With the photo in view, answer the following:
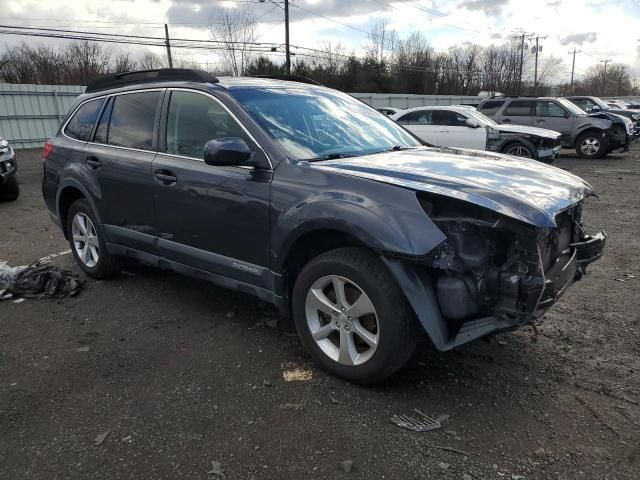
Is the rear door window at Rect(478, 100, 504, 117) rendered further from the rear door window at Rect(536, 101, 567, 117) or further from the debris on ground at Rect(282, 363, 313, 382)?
the debris on ground at Rect(282, 363, 313, 382)

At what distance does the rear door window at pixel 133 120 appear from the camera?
417 centimetres

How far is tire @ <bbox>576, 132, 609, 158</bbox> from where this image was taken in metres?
15.2

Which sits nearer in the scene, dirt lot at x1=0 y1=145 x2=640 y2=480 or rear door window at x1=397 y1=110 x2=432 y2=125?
dirt lot at x1=0 y1=145 x2=640 y2=480

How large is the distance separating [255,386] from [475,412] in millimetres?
1303

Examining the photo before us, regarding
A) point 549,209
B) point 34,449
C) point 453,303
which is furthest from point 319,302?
point 34,449

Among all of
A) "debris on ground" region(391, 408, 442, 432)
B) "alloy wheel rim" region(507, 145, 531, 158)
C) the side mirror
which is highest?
the side mirror

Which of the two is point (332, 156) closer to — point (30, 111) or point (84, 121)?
point (84, 121)

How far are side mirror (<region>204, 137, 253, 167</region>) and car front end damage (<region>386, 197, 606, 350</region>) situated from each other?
1.19 metres

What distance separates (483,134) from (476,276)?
10611 millimetres

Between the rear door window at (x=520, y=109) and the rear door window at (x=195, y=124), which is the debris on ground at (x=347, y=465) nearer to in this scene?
the rear door window at (x=195, y=124)

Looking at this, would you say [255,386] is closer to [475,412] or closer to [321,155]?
[475,412]

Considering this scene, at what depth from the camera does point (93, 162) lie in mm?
4629

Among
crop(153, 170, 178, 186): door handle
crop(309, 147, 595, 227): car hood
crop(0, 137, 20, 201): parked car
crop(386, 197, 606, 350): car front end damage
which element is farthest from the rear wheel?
crop(0, 137, 20, 201): parked car

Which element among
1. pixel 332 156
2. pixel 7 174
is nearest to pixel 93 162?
pixel 332 156
